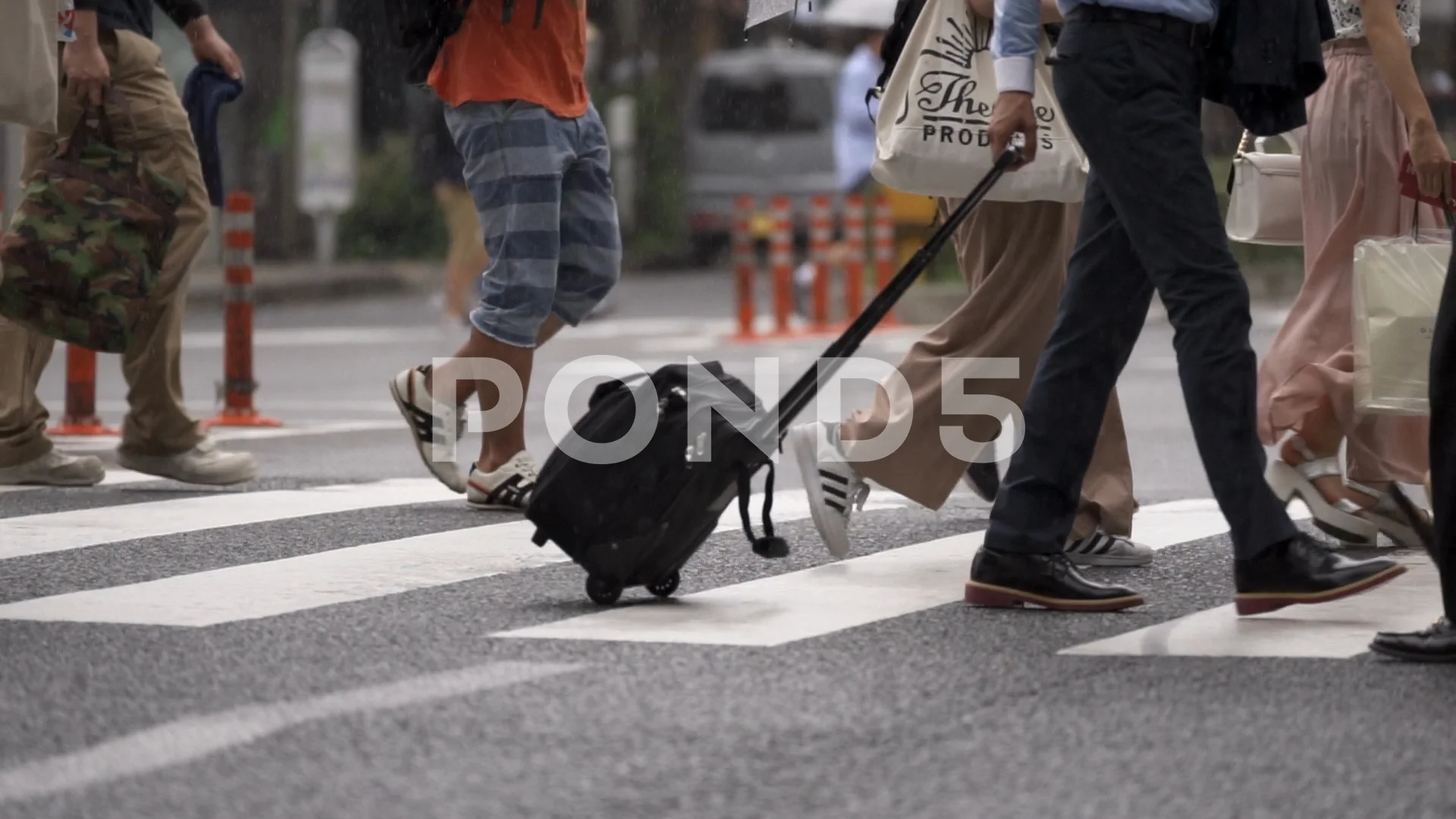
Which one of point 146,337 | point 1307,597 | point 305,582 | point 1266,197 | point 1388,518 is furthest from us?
point 146,337

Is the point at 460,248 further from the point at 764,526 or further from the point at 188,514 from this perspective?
the point at 764,526

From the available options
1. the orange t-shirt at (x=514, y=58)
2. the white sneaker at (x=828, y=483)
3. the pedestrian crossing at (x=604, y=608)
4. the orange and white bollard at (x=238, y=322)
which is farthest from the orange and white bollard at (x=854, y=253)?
the white sneaker at (x=828, y=483)

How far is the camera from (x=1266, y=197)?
20.7ft

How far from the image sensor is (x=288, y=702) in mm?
4047

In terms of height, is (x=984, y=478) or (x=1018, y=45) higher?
(x=1018, y=45)

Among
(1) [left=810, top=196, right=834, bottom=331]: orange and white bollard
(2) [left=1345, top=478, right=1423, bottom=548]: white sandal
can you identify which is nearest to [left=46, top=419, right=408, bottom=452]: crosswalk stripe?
(2) [left=1345, top=478, right=1423, bottom=548]: white sandal

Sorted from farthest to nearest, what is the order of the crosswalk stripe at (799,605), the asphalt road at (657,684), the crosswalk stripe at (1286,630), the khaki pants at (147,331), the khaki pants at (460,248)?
the khaki pants at (460,248), the khaki pants at (147,331), the crosswalk stripe at (799,605), the crosswalk stripe at (1286,630), the asphalt road at (657,684)

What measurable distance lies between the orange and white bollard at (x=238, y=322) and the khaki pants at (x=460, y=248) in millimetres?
5349

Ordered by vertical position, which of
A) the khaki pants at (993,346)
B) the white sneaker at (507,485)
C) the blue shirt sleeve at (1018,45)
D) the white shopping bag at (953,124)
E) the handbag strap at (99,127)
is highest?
the blue shirt sleeve at (1018,45)

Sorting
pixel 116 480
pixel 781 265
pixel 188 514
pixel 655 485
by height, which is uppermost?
pixel 655 485

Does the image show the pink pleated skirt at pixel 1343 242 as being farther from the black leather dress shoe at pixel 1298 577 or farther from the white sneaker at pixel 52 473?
the white sneaker at pixel 52 473

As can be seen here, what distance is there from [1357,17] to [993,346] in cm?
114

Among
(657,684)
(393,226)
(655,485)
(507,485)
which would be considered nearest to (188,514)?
(507,485)

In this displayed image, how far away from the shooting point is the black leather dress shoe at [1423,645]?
174 inches
